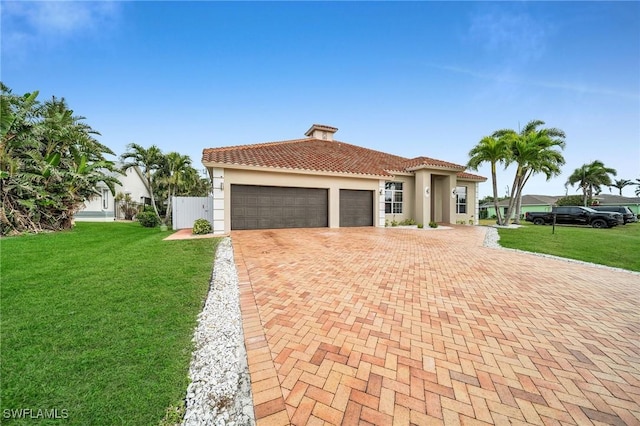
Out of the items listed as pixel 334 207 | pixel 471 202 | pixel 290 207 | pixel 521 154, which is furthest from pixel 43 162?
pixel 521 154

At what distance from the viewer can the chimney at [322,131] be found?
21.9 m

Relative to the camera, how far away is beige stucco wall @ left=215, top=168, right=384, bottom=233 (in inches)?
474

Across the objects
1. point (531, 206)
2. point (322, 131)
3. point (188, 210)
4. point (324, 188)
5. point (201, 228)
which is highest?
point (322, 131)

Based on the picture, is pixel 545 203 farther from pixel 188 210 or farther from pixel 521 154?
pixel 188 210

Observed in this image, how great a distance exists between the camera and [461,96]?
1691 cm

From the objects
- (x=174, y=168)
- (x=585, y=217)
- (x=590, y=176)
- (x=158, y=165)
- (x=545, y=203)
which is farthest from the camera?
(x=545, y=203)

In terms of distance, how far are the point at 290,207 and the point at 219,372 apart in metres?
11.5

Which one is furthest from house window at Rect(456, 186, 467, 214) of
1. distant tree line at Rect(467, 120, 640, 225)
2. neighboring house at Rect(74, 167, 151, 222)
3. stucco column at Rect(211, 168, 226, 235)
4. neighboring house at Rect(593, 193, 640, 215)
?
neighboring house at Rect(593, 193, 640, 215)

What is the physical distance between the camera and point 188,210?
15.8 m

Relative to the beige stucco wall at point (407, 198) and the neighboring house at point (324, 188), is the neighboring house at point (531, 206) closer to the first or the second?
the neighboring house at point (324, 188)

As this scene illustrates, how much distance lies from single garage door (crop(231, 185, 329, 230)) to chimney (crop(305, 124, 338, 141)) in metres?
9.56

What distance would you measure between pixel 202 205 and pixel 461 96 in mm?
19551

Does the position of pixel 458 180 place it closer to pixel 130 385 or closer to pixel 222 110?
pixel 222 110

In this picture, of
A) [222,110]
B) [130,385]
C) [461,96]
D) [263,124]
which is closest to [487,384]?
[130,385]
